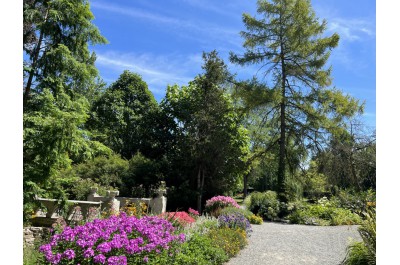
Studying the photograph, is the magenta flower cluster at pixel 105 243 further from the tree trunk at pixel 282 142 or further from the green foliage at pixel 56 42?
the tree trunk at pixel 282 142

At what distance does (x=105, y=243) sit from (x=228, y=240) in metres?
3.31

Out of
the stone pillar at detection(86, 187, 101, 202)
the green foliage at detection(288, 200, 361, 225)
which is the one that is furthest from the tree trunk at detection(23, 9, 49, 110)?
the green foliage at detection(288, 200, 361, 225)

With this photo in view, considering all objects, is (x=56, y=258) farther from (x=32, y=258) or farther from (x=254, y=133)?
(x=254, y=133)

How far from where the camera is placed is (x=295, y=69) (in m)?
16.4

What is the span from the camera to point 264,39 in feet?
55.6

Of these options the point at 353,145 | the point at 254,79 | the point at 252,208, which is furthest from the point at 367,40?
the point at 353,145

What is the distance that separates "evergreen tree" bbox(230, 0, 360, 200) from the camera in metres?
15.8

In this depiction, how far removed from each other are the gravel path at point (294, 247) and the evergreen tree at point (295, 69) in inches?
242

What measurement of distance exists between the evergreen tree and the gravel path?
616 cm

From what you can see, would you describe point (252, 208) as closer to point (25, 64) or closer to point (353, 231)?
point (353, 231)

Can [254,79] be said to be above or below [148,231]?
above
